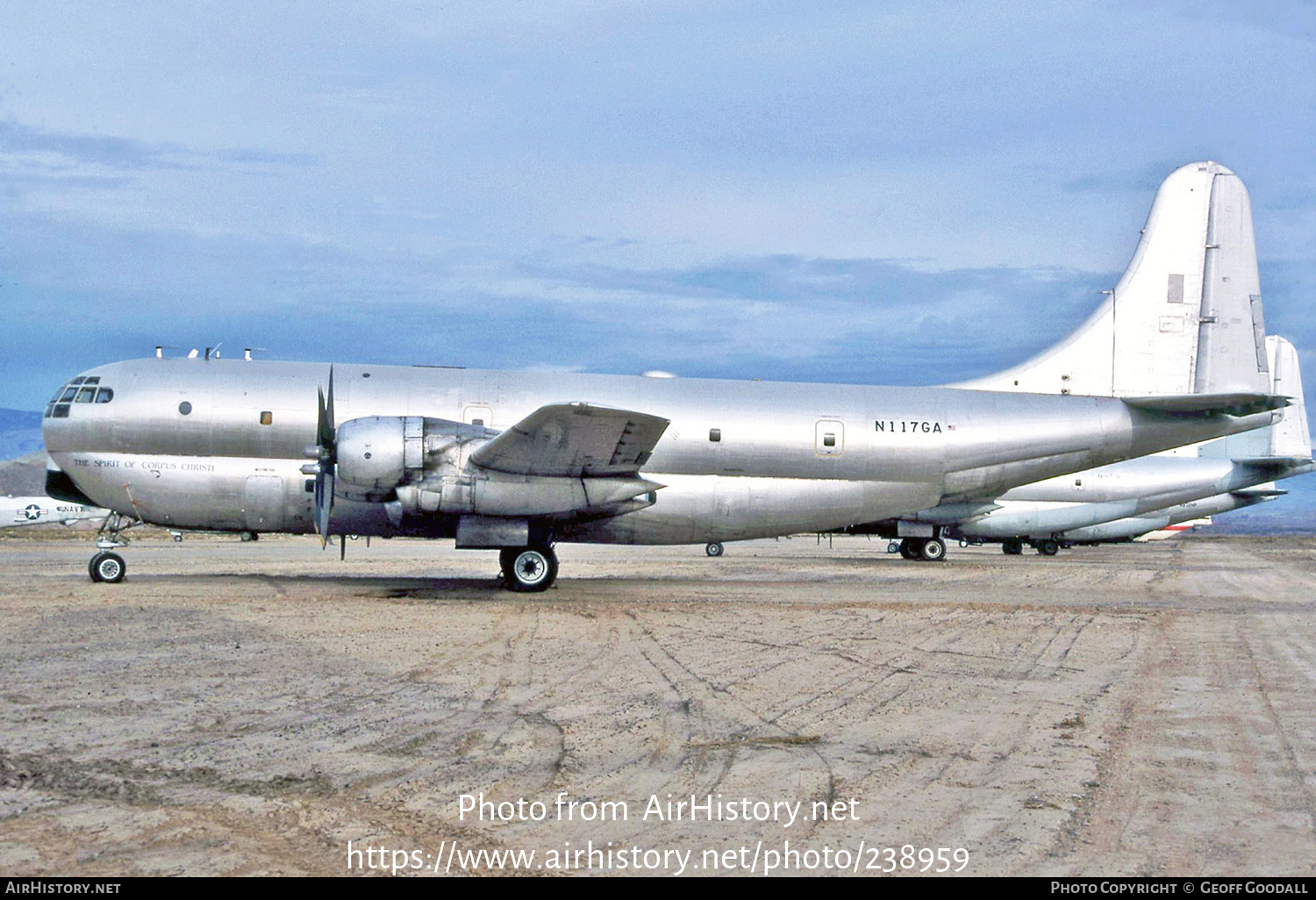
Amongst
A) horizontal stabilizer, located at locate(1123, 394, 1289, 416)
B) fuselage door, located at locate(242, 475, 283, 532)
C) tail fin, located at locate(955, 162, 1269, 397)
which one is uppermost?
tail fin, located at locate(955, 162, 1269, 397)

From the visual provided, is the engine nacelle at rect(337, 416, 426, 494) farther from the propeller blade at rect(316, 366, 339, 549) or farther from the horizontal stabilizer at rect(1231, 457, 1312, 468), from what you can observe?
the horizontal stabilizer at rect(1231, 457, 1312, 468)

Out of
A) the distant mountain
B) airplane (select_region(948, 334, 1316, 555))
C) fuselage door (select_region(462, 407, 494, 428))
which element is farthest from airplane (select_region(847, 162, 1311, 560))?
the distant mountain

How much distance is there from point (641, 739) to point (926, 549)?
32401 millimetres

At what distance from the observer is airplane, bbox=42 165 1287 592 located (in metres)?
18.8

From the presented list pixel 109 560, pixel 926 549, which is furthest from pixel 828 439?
pixel 926 549

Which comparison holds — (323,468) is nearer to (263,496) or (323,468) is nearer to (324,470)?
(324,470)

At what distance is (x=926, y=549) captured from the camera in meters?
39.1

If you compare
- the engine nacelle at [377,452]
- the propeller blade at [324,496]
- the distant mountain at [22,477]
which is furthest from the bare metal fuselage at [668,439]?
the distant mountain at [22,477]

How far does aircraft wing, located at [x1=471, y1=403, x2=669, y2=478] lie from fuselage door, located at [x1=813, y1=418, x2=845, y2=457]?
13.6 ft

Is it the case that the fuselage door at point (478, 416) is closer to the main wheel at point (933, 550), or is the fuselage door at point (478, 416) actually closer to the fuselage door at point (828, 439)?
the fuselage door at point (828, 439)

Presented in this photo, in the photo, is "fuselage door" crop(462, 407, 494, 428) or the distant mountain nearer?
"fuselage door" crop(462, 407, 494, 428)

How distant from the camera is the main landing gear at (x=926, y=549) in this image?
127 ft

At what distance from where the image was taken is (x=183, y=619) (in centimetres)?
1520
